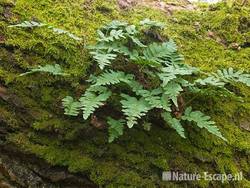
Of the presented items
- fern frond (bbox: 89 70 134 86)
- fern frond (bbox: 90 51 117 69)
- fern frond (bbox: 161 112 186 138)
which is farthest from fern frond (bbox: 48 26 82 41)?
fern frond (bbox: 161 112 186 138)

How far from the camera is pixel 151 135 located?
3455mm

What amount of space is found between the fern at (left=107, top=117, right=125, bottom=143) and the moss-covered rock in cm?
15

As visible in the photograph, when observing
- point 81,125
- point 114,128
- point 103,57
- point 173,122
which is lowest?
point 81,125

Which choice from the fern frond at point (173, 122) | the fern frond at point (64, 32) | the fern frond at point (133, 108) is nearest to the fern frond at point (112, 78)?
the fern frond at point (133, 108)

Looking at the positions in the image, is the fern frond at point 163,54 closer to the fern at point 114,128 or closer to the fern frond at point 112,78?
the fern frond at point 112,78

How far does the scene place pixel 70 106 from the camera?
326cm

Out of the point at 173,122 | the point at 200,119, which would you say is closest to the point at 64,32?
the point at 173,122

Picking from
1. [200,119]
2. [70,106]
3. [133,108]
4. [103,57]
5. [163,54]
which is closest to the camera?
[133,108]

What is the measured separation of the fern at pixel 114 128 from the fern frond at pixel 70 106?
0.29m

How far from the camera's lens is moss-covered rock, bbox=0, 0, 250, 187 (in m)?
3.17

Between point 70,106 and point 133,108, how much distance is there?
1.86ft

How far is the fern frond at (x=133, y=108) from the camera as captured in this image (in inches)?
120

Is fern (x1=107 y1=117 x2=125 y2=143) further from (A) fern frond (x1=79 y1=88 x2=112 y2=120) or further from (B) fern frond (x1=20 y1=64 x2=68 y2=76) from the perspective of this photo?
(B) fern frond (x1=20 y1=64 x2=68 y2=76)

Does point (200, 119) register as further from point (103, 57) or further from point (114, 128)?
point (103, 57)
